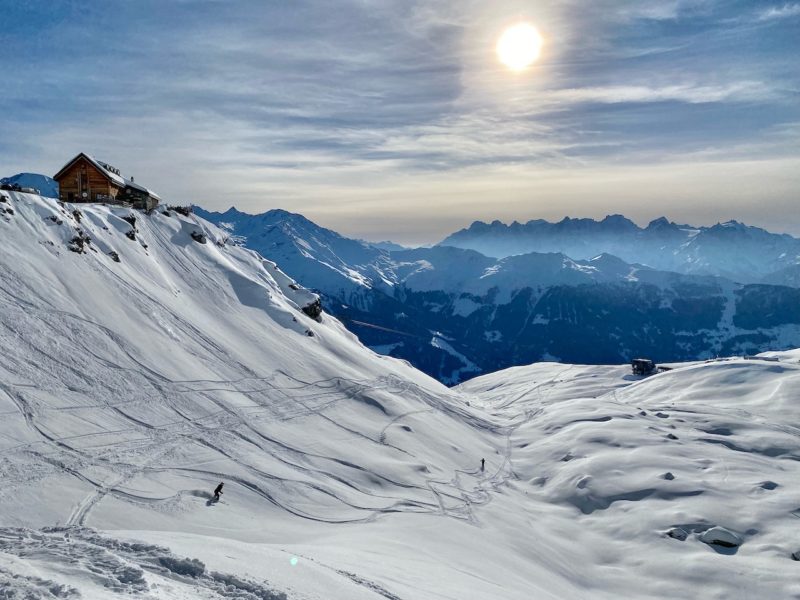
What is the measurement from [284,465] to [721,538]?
3290cm

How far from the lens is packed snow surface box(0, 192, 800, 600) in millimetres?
21453

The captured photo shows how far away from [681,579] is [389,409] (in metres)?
30.1

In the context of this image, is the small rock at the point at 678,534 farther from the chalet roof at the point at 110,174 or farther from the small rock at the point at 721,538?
the chalet roof at the point at 110,174

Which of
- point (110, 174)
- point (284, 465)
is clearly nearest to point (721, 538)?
point (284, 465)

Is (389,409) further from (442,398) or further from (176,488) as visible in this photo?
(176,488)

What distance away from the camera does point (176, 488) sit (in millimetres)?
31203

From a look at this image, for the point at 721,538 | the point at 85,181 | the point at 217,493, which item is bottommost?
the point at 217,493

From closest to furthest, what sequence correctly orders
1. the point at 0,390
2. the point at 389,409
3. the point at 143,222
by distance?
1. the point at 0,390
2. the point at 389,409
3. the point at 143,222

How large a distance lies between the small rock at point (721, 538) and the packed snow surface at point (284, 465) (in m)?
0.20

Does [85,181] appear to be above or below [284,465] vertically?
above

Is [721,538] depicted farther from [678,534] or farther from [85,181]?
[85,181]

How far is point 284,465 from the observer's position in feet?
129

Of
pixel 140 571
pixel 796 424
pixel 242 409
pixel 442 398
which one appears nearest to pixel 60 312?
pixel 242 409

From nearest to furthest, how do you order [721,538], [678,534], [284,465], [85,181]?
[284,465], [721,538], [678,534], [85,181]
